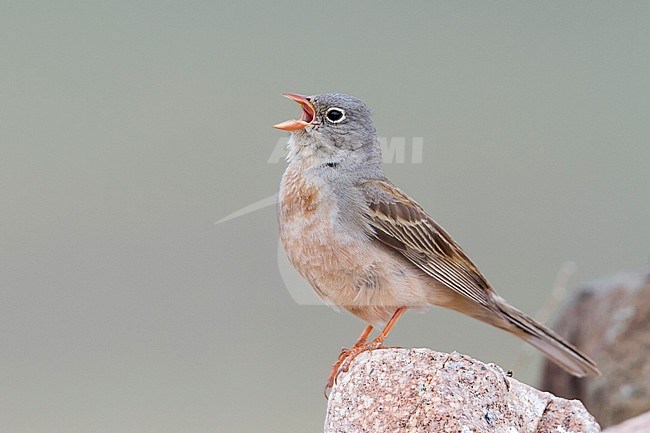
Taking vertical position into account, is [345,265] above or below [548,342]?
above

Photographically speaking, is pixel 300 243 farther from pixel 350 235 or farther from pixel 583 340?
pixel 583 340

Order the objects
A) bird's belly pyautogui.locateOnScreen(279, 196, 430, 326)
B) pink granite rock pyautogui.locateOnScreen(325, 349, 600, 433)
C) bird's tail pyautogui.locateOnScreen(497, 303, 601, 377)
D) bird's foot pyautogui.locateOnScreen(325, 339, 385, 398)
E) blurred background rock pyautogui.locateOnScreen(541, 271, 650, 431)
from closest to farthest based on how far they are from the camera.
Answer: pink granite rock pyautogui.locateOnScreen(325, 349, 600, 433), bird's foot pyautogui.locateOnScreen(325, 339, 385, 398), bird's belly pyautogui.locateOnScreen(279, 196, 430, 326), bird's tail pyautogui.locateOnScreen(497, 303, 601, 377), blurred background rock pyautogui.locateOnScreen(541, 271, 650, 431)

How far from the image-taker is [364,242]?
6.55 m

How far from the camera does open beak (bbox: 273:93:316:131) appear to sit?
6770 mm

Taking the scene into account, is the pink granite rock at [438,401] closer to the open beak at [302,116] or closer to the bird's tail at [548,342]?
the bird's tail at [548,342]

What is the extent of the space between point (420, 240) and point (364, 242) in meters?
0.45

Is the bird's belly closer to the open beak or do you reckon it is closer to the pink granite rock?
the open beak

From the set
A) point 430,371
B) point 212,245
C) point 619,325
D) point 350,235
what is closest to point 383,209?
point 350,235

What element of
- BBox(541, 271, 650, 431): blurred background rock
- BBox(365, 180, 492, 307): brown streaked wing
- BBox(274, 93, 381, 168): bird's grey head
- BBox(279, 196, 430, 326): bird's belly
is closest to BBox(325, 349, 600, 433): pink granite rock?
BBox(279, 196, 430, 326): bird's belly

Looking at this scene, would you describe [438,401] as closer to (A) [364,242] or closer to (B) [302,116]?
(A) [364,242]

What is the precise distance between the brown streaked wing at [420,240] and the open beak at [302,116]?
1.71ft

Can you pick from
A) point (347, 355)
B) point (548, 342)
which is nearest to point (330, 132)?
point (347, 355)

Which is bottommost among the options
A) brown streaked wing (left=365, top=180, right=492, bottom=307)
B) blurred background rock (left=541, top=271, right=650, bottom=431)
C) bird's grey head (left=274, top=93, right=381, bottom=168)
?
blurred background rock (left=541, top=271, right=650, bottom=431)

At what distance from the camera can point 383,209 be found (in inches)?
267
